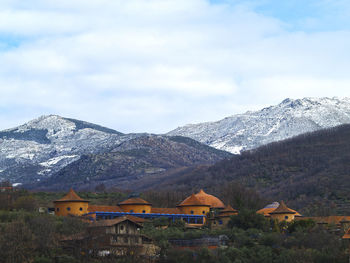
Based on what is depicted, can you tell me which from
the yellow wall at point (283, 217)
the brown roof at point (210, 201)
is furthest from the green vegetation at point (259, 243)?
the brown roof at point (210, 201)

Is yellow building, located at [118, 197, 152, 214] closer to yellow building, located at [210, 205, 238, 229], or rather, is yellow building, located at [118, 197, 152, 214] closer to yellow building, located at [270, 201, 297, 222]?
yellow building, located at [210, 205, 238, 229]

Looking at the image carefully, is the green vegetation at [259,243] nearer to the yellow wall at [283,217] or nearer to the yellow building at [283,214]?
the yellow wall at [283,217]

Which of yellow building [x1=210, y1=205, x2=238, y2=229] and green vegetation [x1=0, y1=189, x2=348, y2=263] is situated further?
yellow building [x1=210, y1=205, x2=238, y2=229]

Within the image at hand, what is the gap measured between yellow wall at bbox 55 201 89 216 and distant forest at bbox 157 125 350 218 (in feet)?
117

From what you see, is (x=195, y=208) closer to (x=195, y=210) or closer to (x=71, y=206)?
(x=195, y=210)

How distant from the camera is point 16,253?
54031mm

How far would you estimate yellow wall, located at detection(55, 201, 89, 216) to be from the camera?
80688mm

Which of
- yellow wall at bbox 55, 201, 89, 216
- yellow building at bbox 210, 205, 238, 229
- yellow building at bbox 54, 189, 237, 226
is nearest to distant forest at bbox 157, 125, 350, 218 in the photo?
yellow building at bbox 54, 189, 237, 226

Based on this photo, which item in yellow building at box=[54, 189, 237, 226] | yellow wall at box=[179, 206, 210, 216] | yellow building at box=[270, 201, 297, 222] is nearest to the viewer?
yellow building at box=[54, 189, 237, 226]

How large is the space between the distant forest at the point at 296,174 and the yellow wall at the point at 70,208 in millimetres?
35723

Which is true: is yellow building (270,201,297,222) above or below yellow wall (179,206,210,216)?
below

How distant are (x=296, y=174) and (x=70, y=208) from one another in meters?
81.2

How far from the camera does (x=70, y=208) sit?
80875 mm

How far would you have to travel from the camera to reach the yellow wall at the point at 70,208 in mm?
80688
